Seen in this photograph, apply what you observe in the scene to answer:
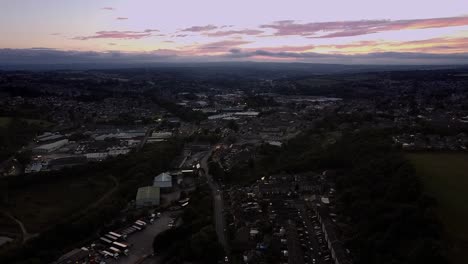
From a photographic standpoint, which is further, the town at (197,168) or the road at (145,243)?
the town at (197,168)

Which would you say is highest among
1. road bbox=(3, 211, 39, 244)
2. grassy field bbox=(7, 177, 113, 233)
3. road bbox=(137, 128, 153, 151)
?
road bbox=(137, 128, 153, 151)

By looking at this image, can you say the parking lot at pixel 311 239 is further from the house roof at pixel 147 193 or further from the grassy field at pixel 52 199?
the grassy field at pixel 52 199

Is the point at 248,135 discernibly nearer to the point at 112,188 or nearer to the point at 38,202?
the point at 112,188

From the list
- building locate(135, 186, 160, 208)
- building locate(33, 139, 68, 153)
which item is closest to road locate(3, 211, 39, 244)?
building locate(135, 186, 160, 208)

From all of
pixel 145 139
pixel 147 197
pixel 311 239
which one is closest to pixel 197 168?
pixel 147 197

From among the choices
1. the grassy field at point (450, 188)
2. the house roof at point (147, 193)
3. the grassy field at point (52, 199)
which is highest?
the grassy field at point (450, 188)

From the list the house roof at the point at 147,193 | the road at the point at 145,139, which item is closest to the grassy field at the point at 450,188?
the house roof at the point at 147,193

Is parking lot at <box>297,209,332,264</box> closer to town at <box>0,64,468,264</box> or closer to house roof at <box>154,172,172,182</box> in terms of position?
town at <box>0,64,468,264</box>
